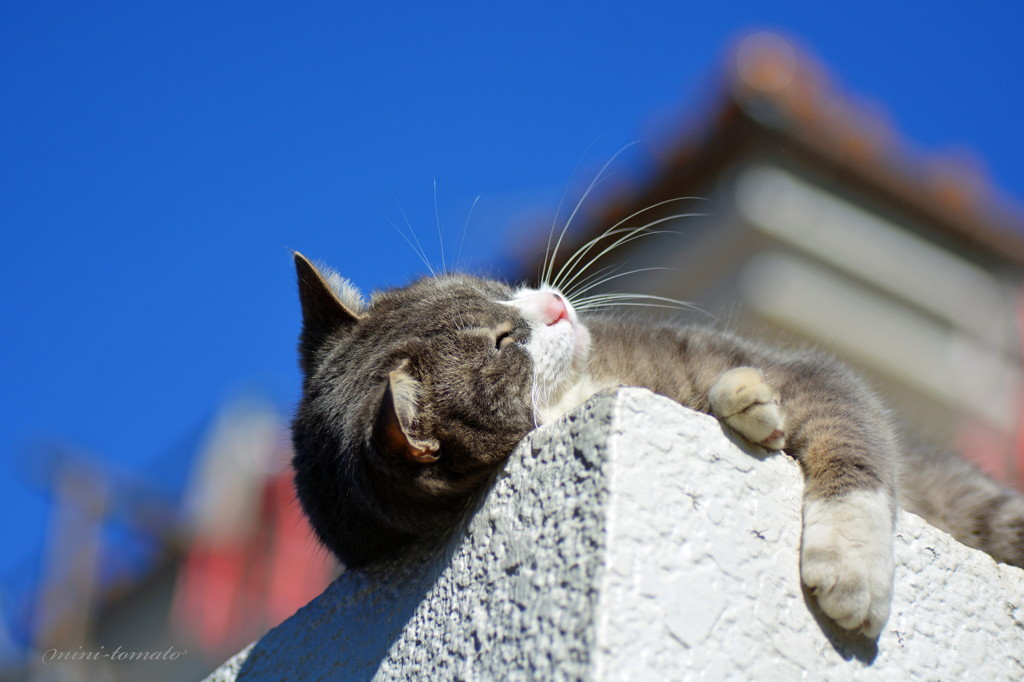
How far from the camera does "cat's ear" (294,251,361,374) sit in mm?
1782

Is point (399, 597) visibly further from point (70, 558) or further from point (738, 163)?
point (70, 558)

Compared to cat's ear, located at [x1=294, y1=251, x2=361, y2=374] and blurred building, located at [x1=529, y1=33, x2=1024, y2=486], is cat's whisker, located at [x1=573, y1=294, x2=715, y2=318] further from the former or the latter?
cat's ear, located at [x1=294, y1=251, x2=361, y2=374]

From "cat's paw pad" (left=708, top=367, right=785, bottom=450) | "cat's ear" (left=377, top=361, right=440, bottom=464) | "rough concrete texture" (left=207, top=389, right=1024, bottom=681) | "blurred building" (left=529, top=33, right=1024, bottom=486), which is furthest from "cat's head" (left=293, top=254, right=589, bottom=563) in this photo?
"blurred building" (left=529, top=33, right=1024, bottom=486)

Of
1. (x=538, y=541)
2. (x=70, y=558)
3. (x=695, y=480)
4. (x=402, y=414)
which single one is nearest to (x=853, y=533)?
(x=695, y=480)

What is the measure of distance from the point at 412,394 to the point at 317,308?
0.47m

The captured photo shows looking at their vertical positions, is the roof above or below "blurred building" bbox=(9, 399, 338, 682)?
above

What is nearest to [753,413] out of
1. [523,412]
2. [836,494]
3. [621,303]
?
[836,494]

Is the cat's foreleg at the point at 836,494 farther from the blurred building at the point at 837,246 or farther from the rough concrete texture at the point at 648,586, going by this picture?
the blurred building at the point at 837,246

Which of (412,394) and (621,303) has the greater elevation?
(621,303)

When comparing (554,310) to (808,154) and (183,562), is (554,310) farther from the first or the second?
(183,562)

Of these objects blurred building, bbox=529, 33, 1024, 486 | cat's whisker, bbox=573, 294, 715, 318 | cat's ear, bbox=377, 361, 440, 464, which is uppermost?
blurred building, bbox=529, 33, 1024, 486

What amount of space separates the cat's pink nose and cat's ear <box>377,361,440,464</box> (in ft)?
1.08

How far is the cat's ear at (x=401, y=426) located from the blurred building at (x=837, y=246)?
158 cm

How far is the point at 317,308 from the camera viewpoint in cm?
183
